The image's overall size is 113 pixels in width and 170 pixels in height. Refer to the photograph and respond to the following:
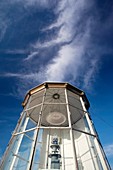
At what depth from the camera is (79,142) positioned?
27.5 ft

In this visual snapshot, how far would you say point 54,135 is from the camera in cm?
902

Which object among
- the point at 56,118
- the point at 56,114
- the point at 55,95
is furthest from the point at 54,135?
the point at 55,95

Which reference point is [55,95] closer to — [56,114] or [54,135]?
[56,114]

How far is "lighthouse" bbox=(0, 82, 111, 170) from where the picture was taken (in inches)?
286

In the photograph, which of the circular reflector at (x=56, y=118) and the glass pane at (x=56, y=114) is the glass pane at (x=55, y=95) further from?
the circular reflector at (x=56, y=118)

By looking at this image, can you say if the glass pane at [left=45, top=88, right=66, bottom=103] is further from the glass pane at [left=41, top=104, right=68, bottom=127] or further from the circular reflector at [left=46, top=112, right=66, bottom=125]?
the circular reflector at [left=46, top=112, right=66, bottom=125]

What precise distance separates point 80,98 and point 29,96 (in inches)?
116

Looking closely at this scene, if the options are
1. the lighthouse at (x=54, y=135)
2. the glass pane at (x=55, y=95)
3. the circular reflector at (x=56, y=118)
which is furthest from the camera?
the circular reflector at (x=56, y=118)

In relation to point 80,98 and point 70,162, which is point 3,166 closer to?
point 70,162

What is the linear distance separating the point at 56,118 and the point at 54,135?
1.31 m

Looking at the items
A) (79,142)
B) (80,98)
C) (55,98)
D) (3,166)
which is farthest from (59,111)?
(3,166)

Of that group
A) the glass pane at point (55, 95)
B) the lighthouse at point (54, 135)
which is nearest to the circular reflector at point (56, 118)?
the lighthouse at point (54, 135)

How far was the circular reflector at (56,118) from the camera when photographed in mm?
8406

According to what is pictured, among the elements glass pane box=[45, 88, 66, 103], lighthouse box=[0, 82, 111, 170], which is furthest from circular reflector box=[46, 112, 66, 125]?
glass pane box=[45, 88, 66, 103]
